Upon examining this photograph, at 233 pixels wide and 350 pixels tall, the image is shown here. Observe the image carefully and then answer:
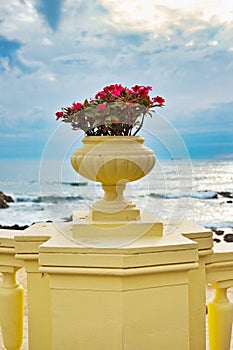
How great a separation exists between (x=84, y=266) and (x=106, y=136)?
63 centimetres

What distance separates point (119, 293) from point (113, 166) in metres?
0.58

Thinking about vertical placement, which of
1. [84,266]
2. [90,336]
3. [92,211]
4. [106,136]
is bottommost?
[90,336]

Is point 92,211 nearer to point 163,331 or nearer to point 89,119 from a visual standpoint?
point 89,119

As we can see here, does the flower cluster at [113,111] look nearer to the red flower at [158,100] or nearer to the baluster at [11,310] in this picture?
the red flower at [158,100]

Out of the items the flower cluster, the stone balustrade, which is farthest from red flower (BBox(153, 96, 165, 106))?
Result: the stone balustrade

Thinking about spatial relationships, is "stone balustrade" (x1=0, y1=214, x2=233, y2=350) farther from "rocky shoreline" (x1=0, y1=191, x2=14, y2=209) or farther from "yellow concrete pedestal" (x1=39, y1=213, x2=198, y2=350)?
"rocky shoreline" (x1=0, y1=191, x2=14, y2=209)

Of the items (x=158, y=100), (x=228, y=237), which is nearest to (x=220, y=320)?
(x=158, y=100)

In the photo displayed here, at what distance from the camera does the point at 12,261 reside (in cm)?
277

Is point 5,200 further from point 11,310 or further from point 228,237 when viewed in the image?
point 11,310

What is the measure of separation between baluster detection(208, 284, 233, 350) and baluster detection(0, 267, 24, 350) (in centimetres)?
104

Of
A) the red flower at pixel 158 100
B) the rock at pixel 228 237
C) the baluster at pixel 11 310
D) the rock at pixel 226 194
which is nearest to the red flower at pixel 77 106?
the red flower at pixel 158 100

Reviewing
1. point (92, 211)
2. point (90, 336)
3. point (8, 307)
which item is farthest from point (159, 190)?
point (8, 307)

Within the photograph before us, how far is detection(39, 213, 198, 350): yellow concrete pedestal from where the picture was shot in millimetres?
2250

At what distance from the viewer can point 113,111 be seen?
247cm
